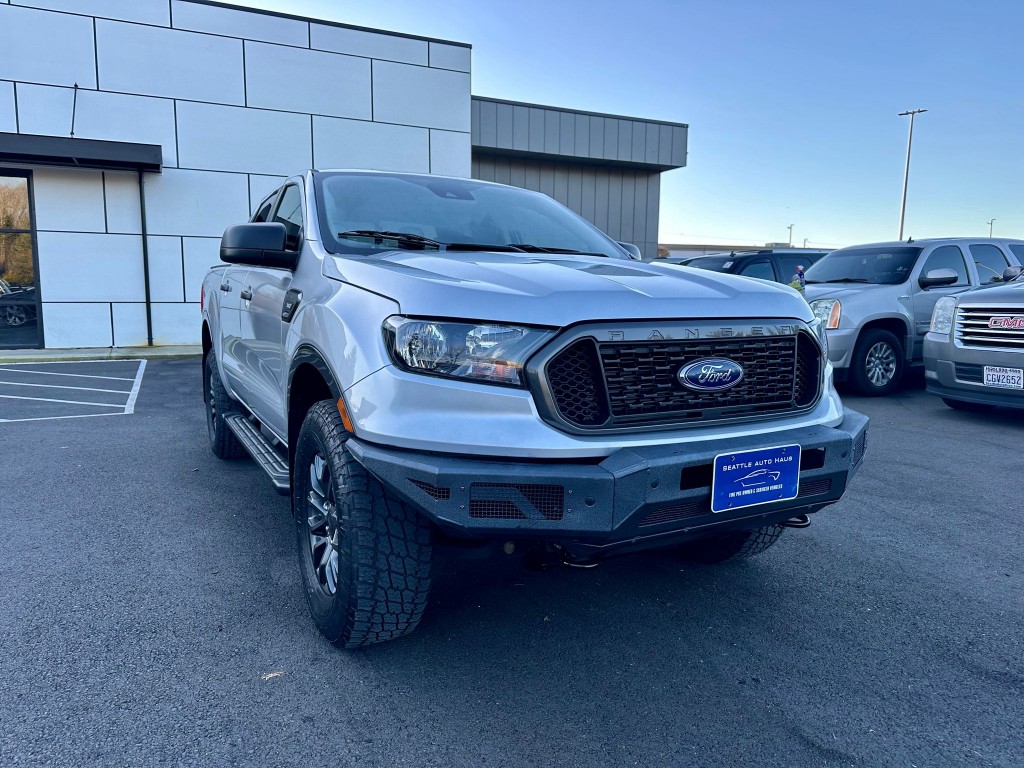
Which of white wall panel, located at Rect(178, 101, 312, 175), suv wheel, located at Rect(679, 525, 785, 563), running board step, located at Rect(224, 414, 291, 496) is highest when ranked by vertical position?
white wall panel, located at Rect(178, 101, 312, 175)

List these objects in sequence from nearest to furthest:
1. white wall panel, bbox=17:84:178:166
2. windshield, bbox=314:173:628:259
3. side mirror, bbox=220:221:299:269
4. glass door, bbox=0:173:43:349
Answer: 1. side mirror, bbox=220:221:299:269
2. windshield, bbox=314:173:628:259
3. white wall panel, bbox=17:84:178:166
4. glass door, bbox=0:173:43:349

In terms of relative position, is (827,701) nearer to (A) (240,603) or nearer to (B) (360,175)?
(A) (240,603)

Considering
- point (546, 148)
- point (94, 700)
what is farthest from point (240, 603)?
point (546, 148)

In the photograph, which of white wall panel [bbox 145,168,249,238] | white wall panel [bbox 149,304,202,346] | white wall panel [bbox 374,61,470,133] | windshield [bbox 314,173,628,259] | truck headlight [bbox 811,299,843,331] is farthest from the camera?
white wall panel [bbox 374,61,470,133]

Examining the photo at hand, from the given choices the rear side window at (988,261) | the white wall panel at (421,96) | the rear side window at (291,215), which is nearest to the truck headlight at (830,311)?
the rear side window at (988,261)

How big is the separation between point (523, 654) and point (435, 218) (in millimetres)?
1971

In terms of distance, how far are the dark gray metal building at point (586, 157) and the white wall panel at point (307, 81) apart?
3405 millimetres

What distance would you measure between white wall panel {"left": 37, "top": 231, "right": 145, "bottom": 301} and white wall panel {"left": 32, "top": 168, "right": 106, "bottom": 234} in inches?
6.4

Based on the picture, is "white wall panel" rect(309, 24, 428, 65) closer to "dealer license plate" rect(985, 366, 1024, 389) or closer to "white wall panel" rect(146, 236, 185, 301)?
"white wall panel" rect(146, 236, 185, 301)

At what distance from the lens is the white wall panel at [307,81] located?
13.0 meters

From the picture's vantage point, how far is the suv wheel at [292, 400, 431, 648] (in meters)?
2.37

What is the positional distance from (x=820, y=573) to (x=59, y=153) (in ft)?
39.1

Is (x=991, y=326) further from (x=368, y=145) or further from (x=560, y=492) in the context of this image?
(x=368, y=145)

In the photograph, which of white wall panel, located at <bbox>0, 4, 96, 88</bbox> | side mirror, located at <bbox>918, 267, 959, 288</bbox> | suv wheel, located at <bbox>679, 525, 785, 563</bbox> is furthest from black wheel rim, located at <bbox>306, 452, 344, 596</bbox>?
white wall panel, located at <bbox>0, 4, 96, 88</bbox>
